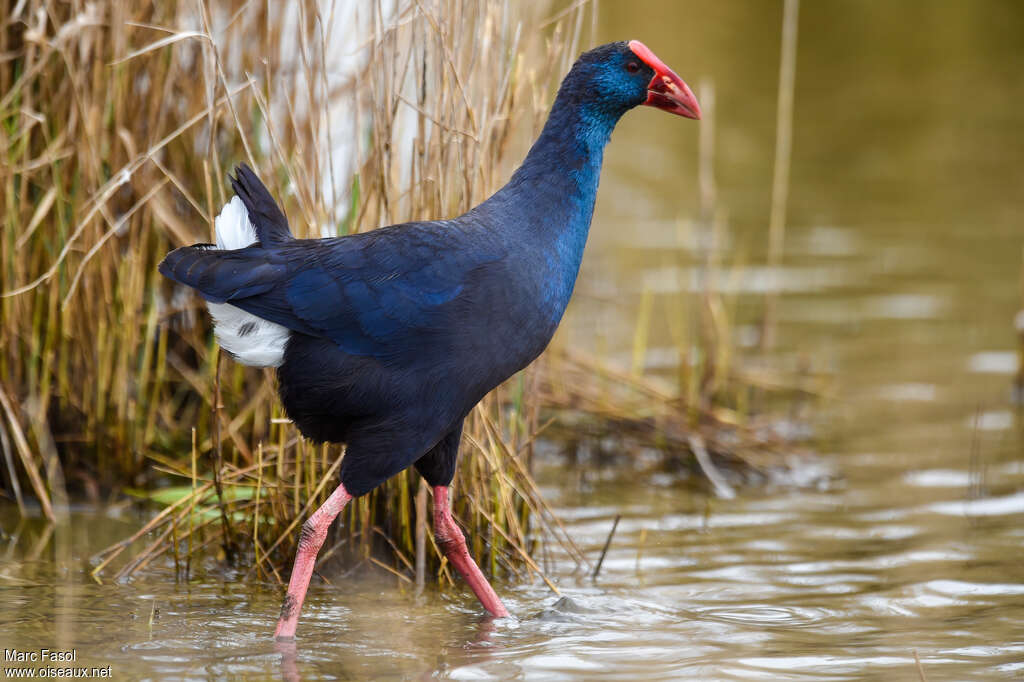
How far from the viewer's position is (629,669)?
9.41 feet

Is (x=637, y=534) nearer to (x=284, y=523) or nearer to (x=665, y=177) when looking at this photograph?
(x=284, y=523)

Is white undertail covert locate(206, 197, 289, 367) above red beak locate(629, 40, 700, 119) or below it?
below

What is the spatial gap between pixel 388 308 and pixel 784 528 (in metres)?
1.74

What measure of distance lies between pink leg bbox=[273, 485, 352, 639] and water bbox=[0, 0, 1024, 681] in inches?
2.6

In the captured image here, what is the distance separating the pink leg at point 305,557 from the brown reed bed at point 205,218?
0.30m

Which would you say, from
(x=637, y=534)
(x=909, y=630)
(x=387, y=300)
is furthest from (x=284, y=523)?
(x=909, y=630)

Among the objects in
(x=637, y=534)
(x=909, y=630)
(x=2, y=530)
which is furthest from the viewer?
(x=637, y=534)

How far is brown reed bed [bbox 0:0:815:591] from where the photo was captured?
11.0 feet

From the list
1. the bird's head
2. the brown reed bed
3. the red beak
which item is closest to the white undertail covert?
the brown reed bed

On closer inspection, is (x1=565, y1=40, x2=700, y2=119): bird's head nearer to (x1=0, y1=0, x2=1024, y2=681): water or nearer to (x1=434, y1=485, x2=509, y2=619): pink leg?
(x1=434, y1=485, x2=509, y2=619): pink leg

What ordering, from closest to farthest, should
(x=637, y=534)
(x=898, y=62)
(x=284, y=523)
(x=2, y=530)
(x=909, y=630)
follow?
(x=909, y=630), (x=284, y=523), (x=2, y=530), (x=637, y=534), (x=898, y=62)

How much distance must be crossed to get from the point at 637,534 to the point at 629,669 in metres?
1.16

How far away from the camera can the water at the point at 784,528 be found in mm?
2943

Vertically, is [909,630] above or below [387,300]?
below
